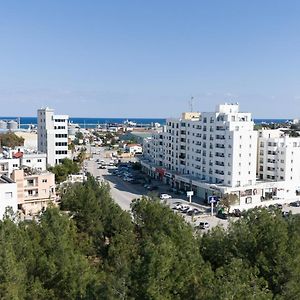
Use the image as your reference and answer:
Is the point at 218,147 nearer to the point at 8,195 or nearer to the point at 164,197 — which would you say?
the point at 164,197

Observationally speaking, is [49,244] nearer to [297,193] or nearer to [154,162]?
[297,193]

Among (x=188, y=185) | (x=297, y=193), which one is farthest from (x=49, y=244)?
(x=297, y=193)

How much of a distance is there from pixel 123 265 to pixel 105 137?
67.7 metres

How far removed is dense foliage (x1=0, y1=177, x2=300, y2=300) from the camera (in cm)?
892

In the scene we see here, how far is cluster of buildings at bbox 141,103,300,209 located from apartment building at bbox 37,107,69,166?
9010 millimetres

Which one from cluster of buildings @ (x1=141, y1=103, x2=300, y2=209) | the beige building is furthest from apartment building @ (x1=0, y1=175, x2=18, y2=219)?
cluster of buildings @ (x1=141, y1=103, x2=300, y2=209)

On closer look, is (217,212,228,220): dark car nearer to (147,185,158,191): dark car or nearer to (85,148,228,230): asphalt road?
(85,148,228,230): asphalt road

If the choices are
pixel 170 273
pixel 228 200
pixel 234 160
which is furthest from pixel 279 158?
pixel 170 273

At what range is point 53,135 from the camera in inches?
1331

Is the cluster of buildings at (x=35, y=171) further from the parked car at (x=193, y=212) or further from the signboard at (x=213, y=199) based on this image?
the signboard at (x=213, y=199)

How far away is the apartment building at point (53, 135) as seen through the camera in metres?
33.8

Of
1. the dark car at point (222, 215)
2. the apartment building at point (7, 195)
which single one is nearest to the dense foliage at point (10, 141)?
the apartment building at point (7, 195)

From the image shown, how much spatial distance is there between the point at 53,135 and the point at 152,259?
2614cm

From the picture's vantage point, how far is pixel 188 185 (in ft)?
99.6
